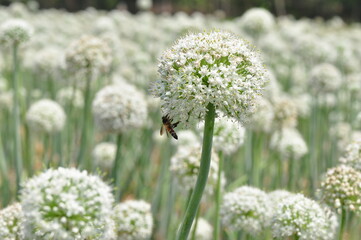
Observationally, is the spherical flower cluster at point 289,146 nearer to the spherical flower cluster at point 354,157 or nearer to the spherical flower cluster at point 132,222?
the spherical flower cluster at point 354,157

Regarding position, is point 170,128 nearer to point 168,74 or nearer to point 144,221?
point 168,74

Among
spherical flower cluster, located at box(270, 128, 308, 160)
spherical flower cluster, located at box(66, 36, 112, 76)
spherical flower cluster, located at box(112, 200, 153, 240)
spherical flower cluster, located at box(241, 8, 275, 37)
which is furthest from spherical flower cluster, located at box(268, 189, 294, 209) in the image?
spherical flower cluster, located at box(241, 8, 275, 37)

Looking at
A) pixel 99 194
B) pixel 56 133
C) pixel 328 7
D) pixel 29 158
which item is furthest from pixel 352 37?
pixel 328 7

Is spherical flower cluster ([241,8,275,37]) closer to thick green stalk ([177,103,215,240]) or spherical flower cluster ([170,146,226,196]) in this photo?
spherical flower cluster ([170,146,226,196])

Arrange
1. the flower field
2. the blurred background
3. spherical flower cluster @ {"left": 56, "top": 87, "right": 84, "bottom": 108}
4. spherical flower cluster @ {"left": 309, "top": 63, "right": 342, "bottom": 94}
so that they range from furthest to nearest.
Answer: the blurred background < spherical flower cluster @ {"left": 56, "top": 87, "right": 84, "bottom": 108} < spherical flower cluster @ {"left": 309, "top": 63, "right": 342, "bottom": 94} < the flower field

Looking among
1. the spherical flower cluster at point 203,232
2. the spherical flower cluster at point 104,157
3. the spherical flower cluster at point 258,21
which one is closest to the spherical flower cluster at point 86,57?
the spherical flower cluster at point 104,157

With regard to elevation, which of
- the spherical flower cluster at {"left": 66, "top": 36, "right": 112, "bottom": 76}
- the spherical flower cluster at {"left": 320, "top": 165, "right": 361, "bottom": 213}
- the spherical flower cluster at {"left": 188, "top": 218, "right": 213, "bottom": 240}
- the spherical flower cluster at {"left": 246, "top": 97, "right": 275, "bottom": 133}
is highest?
the spherical flower cluster at {"left": 66, "top": 36, "right": 112, "bottom": 76}
